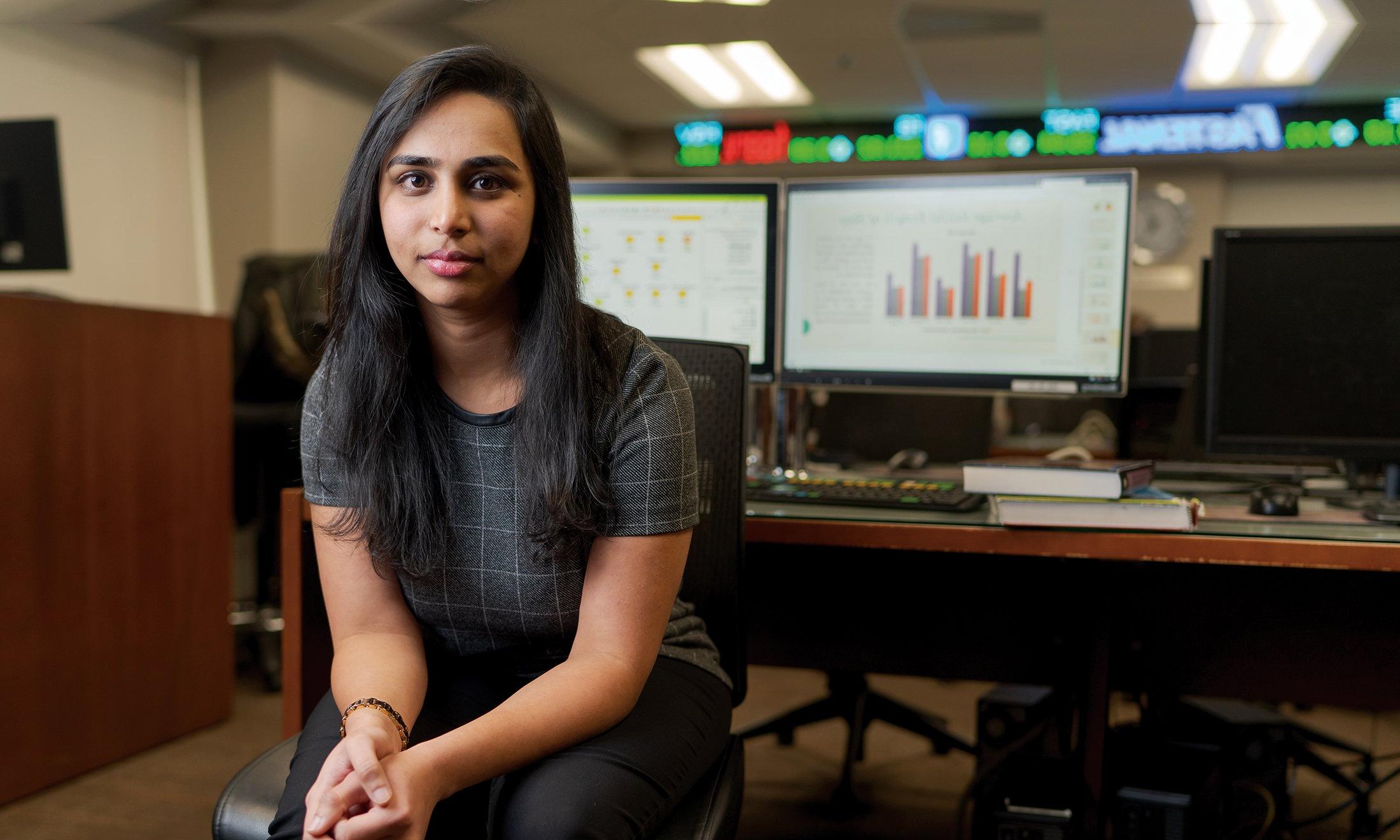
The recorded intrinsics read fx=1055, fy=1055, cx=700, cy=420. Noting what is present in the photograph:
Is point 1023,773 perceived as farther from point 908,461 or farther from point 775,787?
point 775,787

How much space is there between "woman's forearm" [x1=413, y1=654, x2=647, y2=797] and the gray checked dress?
90 mm

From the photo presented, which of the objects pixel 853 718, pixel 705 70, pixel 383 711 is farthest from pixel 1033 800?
pixel 705 70

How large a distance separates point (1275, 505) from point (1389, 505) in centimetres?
20

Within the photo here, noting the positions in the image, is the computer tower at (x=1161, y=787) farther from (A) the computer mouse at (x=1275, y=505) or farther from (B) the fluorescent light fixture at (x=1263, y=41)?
(B) the fluorescent light fixture at (x=1263, y=41)

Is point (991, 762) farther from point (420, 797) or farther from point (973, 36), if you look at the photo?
point (973, 36)

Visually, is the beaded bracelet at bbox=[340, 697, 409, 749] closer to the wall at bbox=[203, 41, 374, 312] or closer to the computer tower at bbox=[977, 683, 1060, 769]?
Answer: the computer tower at bbox=[977, 683, 1060, 769]

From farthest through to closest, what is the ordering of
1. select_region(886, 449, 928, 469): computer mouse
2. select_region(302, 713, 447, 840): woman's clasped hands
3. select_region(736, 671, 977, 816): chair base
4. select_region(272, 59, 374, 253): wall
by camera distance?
select_region(272, 59, 374, 253): wall → select_region(736, 671, 977, 816): chair base → select_region(886, 449, 928, 469): computer mouse → select_region(302, 713, 447, 840): woman's clasped hands

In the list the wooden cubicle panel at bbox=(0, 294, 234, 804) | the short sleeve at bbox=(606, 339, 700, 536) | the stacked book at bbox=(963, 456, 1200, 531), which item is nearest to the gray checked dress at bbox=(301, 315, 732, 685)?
the short sleeve at bbox=(606, 339, 700, 536)

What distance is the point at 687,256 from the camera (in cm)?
172

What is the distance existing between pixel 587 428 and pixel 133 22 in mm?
4090

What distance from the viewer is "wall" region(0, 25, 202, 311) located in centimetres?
372

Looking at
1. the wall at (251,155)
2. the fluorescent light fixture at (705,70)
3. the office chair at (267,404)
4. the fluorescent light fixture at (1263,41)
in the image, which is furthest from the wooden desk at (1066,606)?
the fluorescent light fixture at (705,70)

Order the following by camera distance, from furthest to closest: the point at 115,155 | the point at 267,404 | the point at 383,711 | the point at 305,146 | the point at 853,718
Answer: the point at 305,146
the point at 115,155
the point at 267,404
the point at 853,718
the point at 383,711

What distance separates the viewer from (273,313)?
3180 mm
